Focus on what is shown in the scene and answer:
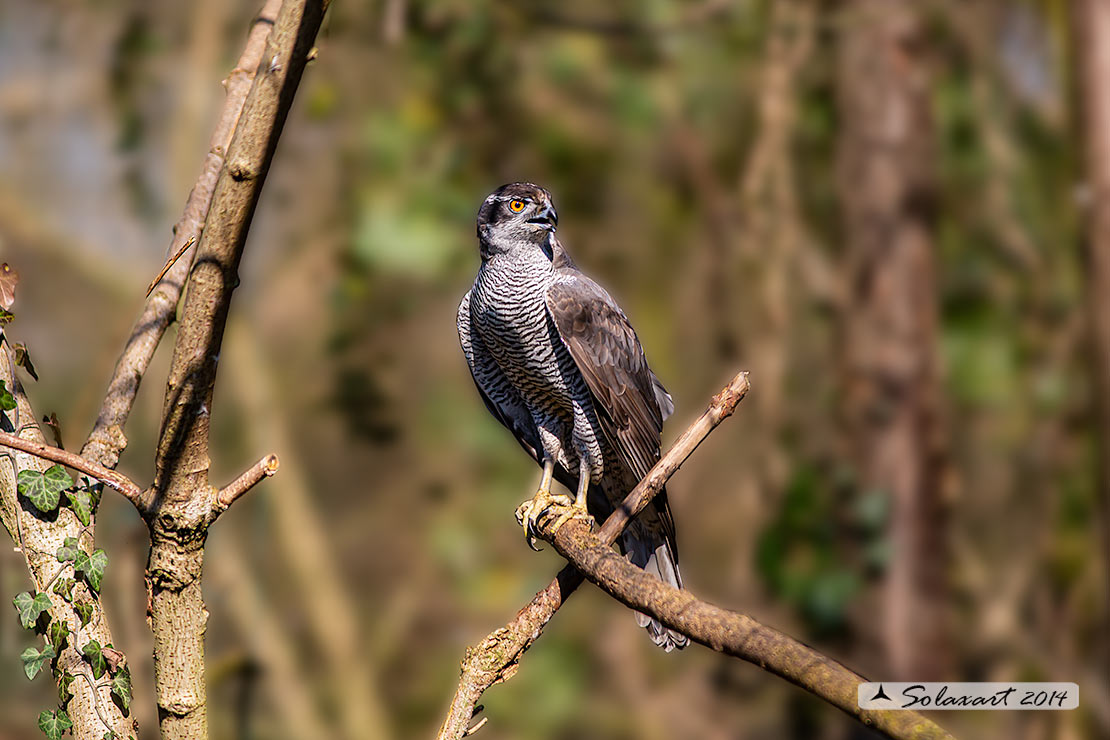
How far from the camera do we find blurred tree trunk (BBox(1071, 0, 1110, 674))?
3922mm

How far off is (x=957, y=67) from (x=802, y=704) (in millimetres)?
3968

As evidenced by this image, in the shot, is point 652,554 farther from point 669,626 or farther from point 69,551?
point 69,551

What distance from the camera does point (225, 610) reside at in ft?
21.0

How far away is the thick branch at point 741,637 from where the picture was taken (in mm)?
1502

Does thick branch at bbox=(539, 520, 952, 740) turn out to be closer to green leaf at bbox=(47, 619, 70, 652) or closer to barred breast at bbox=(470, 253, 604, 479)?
green leaf at bbox=(47, 619, 70, 652)

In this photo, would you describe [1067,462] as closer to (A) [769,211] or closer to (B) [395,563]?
(A) [769,211]

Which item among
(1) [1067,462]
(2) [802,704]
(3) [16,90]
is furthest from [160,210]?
(1) [1067,462]

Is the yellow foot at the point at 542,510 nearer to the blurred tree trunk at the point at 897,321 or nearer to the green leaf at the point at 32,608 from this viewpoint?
the green leaf at the point at 32,608

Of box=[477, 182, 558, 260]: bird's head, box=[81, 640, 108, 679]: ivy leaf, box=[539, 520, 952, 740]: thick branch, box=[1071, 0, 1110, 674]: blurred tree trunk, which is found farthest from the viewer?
box=[1071, 0, 1110, 674]: blurred tree trunk

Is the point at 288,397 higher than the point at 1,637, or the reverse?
the point at 288,397

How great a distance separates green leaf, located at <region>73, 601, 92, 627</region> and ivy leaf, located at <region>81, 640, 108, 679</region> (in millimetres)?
43

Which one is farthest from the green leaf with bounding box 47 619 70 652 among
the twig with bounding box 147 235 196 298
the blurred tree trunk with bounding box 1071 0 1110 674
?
the blurred tree trunk with bounding box 1071 0 1110 674

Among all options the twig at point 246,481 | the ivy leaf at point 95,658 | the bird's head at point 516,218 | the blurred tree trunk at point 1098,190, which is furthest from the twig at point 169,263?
the blurred tree trunk at point 1098,190

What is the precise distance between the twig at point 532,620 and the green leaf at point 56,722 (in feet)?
2.24
